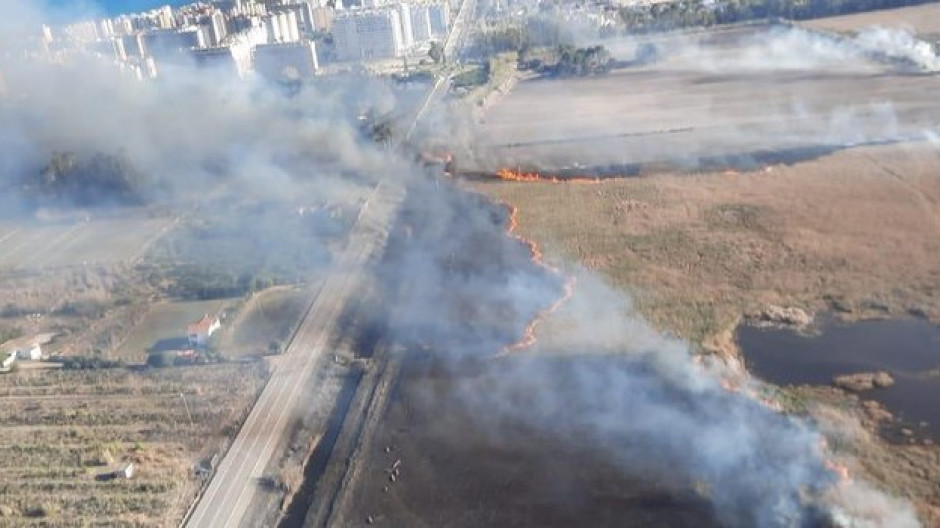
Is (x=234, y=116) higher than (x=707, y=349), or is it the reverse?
(x=234, y=116)

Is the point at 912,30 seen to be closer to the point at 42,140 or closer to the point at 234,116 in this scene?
the point at 234,116

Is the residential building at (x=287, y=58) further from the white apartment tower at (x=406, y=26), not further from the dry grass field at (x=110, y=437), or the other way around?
the dry grass field at (x=110, y=437)

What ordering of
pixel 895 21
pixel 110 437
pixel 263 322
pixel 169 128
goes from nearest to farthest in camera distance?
pixel 110 437
pixel 263 322
pixel 169 128
pixel 895 21

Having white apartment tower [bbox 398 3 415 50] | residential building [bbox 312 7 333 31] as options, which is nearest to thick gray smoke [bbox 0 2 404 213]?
white apartment tower [bbox 398 3 415 50]

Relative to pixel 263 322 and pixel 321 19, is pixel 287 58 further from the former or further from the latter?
pixel 263 322

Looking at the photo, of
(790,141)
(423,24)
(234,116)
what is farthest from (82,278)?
(423,24)

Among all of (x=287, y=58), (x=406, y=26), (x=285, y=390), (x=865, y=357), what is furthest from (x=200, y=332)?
(x=406, y=26)
